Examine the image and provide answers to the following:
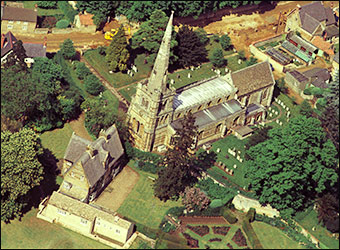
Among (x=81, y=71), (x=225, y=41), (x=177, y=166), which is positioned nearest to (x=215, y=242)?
(x=177, y=166)

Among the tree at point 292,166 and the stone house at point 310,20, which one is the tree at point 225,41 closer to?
the stone house at point 310,20

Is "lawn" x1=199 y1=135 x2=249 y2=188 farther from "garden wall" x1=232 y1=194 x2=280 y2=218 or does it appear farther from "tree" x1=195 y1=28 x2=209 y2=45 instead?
"tree" x1=195 y1=28 x2=209 y2=45

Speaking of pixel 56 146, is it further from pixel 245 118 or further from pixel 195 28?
pixel 195 28

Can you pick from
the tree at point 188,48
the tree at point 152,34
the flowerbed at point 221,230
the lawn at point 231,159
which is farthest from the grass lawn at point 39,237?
the tree at point 188,48

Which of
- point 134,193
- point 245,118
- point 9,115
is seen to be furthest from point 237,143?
point 9,115

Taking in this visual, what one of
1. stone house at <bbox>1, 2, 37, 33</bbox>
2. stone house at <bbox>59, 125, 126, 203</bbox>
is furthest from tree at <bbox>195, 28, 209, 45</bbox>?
stone house at <bbox>59, 125, 126, 203</bbox>

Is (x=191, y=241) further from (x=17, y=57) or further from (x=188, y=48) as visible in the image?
(x=188, y=48)

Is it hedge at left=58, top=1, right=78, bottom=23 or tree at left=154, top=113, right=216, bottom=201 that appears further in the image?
hedge at left=58, top=1, right=78, bottom=23
